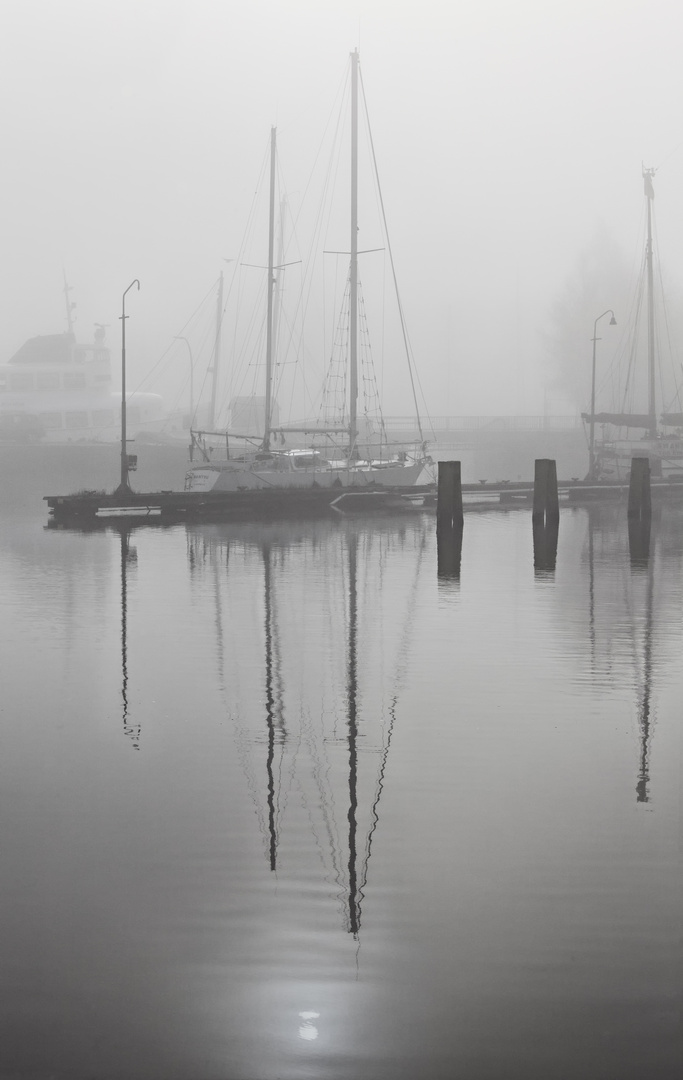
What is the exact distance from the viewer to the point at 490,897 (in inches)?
271

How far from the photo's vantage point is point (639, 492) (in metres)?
41.0

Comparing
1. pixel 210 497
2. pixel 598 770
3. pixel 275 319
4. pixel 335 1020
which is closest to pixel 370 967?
pixel 335 1020

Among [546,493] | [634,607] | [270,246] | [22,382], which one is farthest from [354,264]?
[22,382]

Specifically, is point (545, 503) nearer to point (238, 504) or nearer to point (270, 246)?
point (238, 504)

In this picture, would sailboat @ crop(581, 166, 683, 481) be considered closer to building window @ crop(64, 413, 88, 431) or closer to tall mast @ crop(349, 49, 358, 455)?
tall mast @ crop(349, 49, 358, 455)

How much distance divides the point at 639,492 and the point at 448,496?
7.33 metres

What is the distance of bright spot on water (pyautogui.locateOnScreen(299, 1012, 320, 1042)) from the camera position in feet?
17.3

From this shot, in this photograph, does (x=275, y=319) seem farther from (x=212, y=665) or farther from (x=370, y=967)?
(x=370, y=967)

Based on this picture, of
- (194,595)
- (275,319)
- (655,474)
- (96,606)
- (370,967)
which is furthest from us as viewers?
(655,474)

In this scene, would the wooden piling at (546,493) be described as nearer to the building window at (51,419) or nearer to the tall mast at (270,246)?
the tall mast at (270,246)

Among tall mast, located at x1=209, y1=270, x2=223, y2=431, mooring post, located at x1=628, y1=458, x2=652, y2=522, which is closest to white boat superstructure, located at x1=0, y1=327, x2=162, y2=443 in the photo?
tall mast, located at x1=209, y1=270, x2=223, y2=431

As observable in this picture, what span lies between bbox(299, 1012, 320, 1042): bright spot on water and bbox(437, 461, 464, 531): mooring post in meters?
32.2

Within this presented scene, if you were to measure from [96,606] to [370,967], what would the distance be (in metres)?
16.1

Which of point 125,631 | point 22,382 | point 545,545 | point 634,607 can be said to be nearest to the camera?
point 125,631
